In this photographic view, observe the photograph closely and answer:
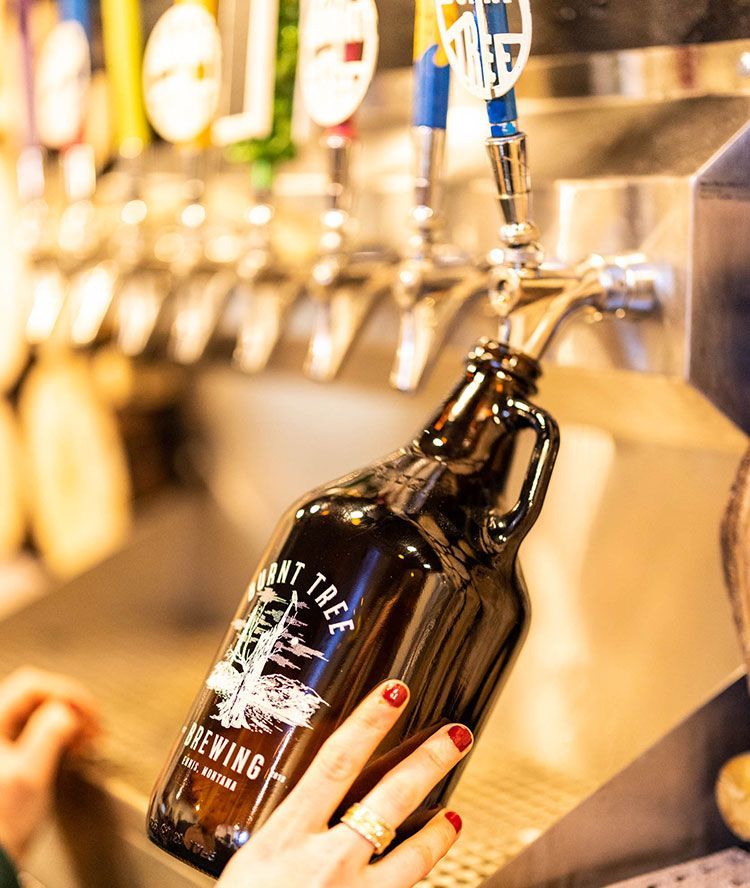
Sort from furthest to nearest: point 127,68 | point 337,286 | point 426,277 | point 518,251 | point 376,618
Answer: point 127,68, point 337,286, point 426,277, point 518,251, point 376,618

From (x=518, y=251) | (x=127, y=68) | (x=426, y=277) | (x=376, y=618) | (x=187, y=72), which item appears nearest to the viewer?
(x=376, y=618)

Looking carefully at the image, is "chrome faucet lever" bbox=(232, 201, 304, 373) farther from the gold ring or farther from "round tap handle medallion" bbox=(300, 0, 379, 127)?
the gold ring

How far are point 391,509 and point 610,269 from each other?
265mm

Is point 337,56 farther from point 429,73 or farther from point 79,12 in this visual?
point 79,12

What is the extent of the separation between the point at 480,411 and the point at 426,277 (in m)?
0.23

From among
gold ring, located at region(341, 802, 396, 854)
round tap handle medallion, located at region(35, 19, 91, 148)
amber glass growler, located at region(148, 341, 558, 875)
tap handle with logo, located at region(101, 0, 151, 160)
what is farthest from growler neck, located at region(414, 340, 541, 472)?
round tap handle medallion, located at region(35, 19, 91, 148)

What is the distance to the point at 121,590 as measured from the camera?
1438 mm

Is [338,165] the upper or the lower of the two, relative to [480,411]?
upper

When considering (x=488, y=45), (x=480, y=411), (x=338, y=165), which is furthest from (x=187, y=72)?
(x=480, y=411)

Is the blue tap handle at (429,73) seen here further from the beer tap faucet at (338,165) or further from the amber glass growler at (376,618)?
the amber glass growler at (376,618)

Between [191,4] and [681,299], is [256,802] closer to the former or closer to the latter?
[681,299]

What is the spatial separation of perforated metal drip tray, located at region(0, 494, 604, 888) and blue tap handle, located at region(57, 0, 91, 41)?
0.64m

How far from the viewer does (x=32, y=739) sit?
1.05m

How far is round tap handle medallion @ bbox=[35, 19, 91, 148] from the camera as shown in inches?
51.6
